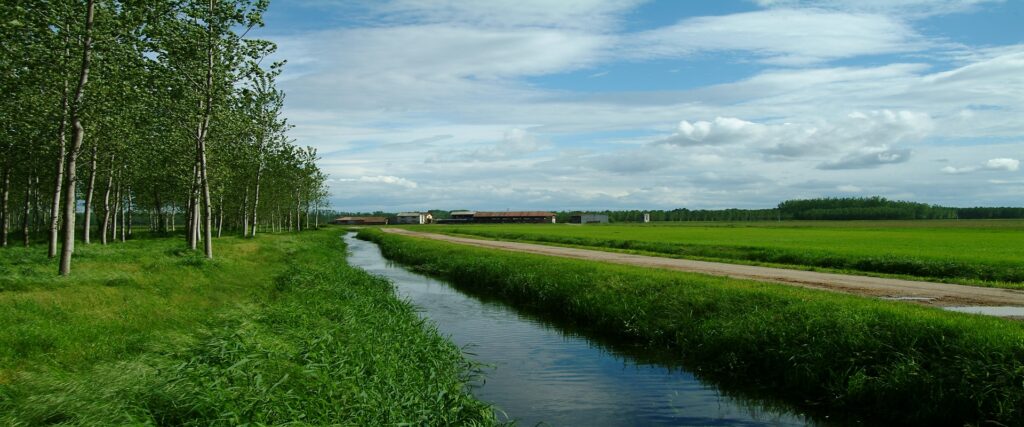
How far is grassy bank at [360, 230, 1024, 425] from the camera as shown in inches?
431

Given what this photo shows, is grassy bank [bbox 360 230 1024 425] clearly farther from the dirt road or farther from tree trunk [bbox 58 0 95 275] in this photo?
tree trunk [bbox 58 0 95 275]

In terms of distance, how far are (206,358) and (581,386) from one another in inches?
291

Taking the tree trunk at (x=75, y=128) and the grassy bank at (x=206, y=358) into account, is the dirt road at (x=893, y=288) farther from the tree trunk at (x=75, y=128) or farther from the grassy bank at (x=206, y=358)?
the tree trunk at (x=75, y=128)

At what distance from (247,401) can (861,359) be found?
1115 centimetres

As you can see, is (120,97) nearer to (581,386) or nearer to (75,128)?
(75,128)

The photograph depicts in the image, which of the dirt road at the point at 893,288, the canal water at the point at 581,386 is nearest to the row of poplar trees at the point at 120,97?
the canal water at the point at 581,386

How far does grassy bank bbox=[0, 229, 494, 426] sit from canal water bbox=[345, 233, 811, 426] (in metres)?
1.23

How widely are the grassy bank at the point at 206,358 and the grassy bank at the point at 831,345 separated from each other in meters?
6.19

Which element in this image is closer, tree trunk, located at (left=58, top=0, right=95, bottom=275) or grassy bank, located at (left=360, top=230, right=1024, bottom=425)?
grassy bank, located at (left=360, top=230, right=1024, bottom=425)

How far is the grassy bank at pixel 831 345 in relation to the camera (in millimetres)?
10938

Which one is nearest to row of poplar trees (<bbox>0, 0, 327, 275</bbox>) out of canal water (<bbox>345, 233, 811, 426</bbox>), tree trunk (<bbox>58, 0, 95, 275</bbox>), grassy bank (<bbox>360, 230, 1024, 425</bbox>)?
tree trunk (<bbox>58, 0, 95, 275</bbox>)

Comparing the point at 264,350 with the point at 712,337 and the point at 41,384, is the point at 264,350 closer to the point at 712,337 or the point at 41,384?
the point at 41,384

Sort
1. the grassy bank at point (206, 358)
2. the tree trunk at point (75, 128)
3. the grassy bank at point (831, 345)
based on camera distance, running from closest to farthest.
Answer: the grassy bank at point (206, 358)
the grassy bank at point (831, 345)
the tree trunk at point (75, 128)

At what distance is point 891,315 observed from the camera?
46.1 ft
